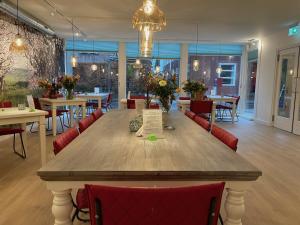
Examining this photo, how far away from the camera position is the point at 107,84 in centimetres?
1005

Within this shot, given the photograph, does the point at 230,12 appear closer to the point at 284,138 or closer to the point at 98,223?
the point at 284,138

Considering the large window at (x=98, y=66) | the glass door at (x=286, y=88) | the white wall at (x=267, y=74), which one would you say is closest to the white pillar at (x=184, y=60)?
the large window at (x=98, y=66)

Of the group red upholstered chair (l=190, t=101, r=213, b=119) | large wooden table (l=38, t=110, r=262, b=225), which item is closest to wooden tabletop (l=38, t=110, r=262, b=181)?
large wooden table (l=38, t=110, r=262, b=225)

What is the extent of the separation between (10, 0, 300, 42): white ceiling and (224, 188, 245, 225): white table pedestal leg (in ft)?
13.6

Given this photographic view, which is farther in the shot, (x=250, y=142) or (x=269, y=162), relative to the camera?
(x=250, y=142)

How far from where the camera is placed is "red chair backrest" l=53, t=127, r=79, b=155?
5.77ft

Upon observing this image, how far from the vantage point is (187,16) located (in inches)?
227

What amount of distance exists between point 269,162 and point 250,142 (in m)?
1.35

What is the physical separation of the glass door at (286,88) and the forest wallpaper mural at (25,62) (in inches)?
271

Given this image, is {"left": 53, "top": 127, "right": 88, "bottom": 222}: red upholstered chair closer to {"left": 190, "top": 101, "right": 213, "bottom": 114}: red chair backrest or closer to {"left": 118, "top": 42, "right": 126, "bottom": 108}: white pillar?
{"left": 190, "top": 101, "right": 213, "bottom": 114}: red chair backrest

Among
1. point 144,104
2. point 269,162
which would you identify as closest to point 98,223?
point 144,104

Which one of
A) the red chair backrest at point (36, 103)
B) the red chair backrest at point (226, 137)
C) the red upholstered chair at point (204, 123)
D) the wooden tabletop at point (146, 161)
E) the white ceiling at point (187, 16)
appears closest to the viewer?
the wooden tabletop at point (146, 161)

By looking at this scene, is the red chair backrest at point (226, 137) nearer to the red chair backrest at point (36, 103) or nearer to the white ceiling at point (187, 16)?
the white ceiling at point (187, 16)

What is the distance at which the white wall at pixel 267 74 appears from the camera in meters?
7.23
